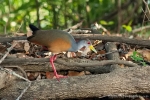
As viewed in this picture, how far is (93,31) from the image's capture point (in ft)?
18.9

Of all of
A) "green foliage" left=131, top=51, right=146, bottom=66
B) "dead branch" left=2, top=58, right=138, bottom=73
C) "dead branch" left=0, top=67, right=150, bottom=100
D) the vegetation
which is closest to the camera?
"dead branch" left=0, top=67, right=150, bottom=100

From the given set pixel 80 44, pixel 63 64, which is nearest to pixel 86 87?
pixel 63 64

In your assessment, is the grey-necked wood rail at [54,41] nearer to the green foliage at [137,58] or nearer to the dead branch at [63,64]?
the dead branch at [63,64]

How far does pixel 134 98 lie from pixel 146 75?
1.12 feet

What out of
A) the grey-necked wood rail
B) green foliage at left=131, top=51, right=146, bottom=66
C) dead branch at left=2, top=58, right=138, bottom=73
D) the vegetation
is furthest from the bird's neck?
the vegetation

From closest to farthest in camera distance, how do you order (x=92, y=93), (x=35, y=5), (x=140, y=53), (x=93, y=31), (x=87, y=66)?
(x=92, y=93), (x=87, y=66), (x=140, y=53), (x=93, y=31), (x=35, y=5)

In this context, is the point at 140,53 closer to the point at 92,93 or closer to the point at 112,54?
the point at 112,54

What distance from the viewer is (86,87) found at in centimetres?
405

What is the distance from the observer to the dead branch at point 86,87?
4.05m

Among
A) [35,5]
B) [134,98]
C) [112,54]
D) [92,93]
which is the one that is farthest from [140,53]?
[35,5]

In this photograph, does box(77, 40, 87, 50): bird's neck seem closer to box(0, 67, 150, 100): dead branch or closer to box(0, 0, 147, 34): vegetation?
box(0, 67, 150, 100): dead branch

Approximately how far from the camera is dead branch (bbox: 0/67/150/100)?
4.05m

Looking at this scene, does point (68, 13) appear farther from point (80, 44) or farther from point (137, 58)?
point (80, 44)

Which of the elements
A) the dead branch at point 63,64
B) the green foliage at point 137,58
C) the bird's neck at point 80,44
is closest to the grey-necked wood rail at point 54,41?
the bird's neck at point 80,44
